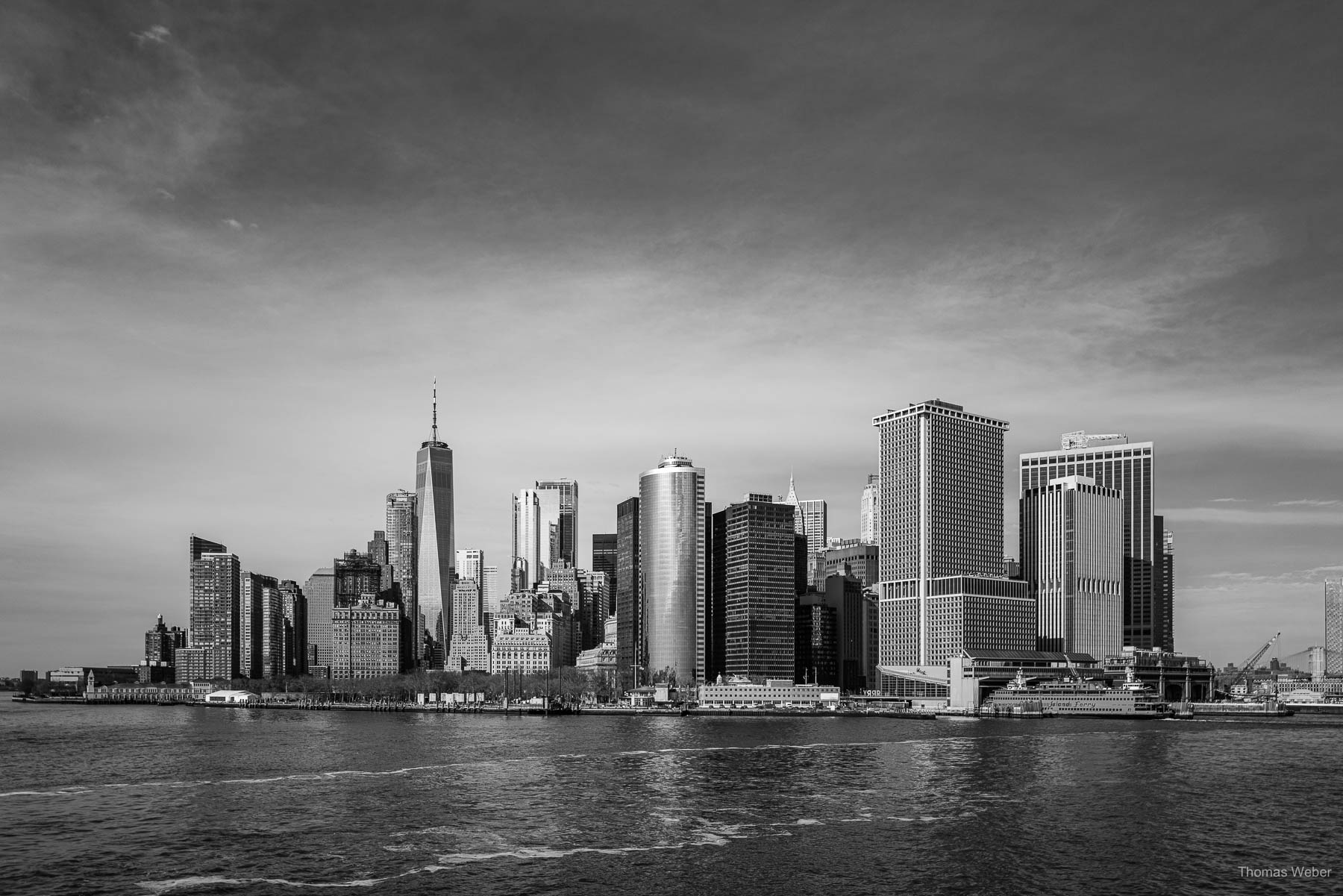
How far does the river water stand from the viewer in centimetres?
8744

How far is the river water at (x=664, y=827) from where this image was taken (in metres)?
87.4

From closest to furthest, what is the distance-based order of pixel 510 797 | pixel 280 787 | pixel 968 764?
pixel 510 797, pixel 280 787, pixel 968 764

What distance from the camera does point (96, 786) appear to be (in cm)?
13988

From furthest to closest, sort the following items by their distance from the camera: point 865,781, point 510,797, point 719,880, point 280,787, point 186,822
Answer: point 865,781 < point 280,787 < point 510,797 < point 186,822 < point 719,880

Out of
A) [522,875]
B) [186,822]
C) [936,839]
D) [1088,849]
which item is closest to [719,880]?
[522,875]

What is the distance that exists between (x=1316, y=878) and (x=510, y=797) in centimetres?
7495

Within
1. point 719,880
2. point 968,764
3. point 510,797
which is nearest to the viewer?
point 719,880

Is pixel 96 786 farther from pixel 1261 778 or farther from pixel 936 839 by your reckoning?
pixel 1261 778

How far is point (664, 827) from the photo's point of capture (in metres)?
109

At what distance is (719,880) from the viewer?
87750 millimetres

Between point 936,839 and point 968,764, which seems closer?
point 936,839

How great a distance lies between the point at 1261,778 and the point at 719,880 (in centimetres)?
9435

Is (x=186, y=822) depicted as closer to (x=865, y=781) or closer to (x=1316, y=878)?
(x=865, y=781)

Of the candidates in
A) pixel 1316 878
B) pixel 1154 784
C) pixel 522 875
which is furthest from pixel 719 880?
pixel 1154 784
